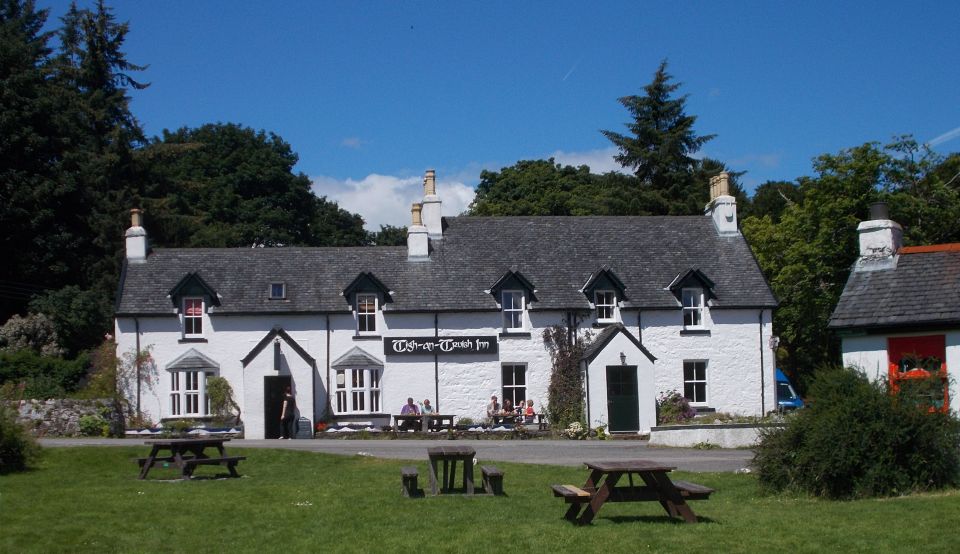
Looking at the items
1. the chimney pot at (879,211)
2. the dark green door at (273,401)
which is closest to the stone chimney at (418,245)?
the dark green door at (273,401)

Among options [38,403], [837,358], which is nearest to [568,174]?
[837,358]

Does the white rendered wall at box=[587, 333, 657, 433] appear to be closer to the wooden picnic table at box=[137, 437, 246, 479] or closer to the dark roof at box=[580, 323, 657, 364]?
the dark roof at box=[580, 323, 657, 364]

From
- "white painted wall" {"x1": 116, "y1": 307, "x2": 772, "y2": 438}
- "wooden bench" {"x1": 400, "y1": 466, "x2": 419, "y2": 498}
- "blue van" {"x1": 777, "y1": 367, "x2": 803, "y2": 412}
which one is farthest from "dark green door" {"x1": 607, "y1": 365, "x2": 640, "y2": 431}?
"wooden bench" {"x1": 400, "y1": 466, "x2": 419, "y2": 498}

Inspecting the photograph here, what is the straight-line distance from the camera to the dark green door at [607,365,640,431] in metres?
36.7

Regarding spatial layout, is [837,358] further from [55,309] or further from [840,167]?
[55,309]

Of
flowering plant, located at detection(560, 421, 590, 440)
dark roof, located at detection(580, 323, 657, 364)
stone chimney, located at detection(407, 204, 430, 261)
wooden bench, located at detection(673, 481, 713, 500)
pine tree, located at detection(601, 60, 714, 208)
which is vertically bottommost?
flowering plant, located at detection(560, 421, 590, 440)

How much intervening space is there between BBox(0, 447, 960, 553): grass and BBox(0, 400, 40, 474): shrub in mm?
1650

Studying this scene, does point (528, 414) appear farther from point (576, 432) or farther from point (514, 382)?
point (576, 432)

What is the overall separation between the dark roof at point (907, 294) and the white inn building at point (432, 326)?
17.3 meters

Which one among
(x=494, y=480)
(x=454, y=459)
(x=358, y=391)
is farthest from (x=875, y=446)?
(x=358, y=391)

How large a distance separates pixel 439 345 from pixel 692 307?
30.8ft

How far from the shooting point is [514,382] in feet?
125

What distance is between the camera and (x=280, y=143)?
240ft

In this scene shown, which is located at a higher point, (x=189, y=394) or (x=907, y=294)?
(x=907, y=294)
